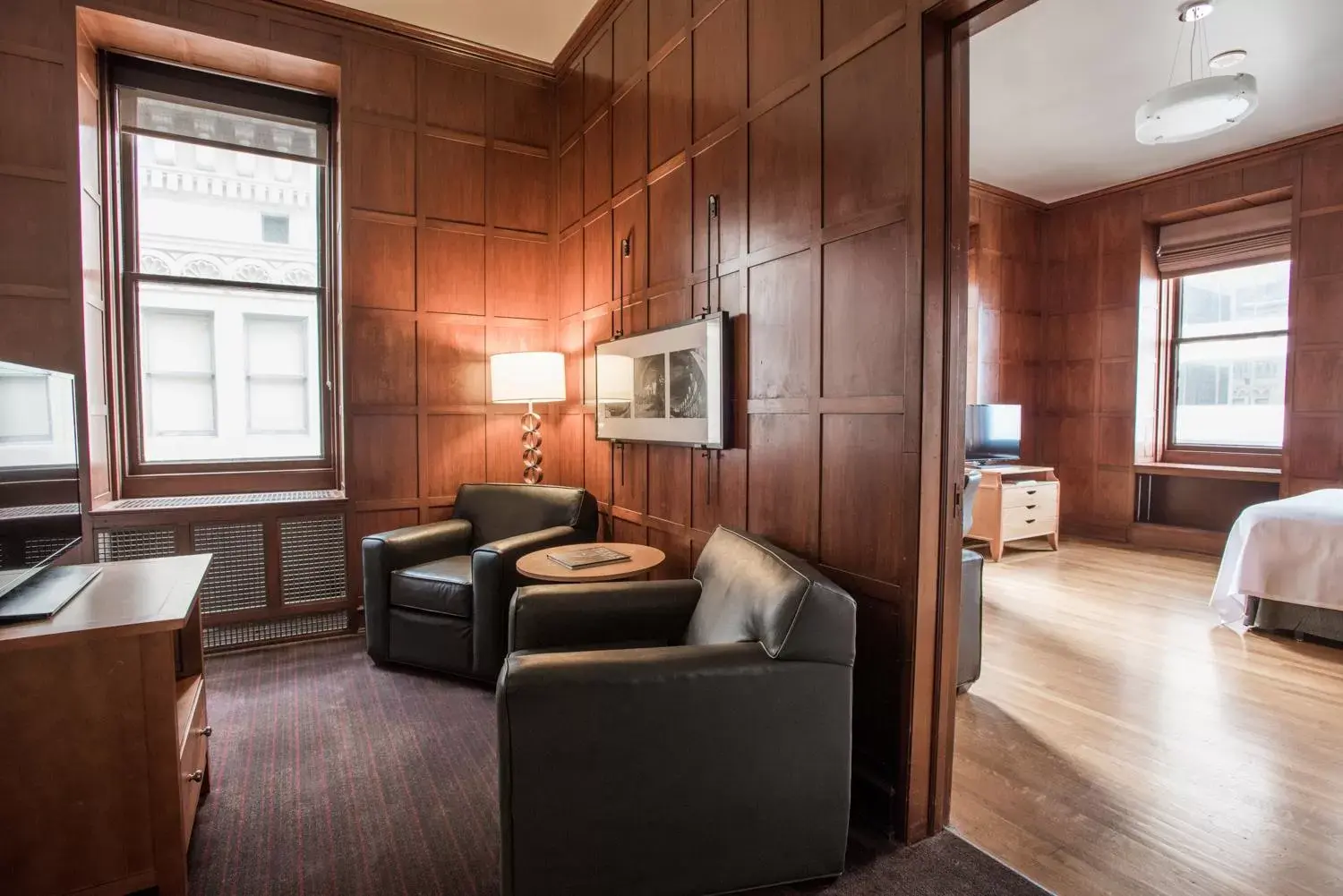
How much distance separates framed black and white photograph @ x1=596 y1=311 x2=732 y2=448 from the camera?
8.78ft

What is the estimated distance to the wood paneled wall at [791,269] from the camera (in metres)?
1.94

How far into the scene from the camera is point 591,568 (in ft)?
8.85

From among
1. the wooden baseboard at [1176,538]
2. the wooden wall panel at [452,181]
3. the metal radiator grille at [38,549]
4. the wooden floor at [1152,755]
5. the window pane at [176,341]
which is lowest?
the wooden floor at [1152,755]

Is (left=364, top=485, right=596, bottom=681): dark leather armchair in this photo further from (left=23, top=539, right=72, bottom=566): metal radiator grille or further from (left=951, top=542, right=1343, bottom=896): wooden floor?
(left=951, top=542, right=1343, bottom=896): wooden floor

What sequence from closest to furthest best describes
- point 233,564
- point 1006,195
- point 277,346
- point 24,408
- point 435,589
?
point 24,408 < point 435,589 < point 233,564 < point 277,346 < point 1006,195

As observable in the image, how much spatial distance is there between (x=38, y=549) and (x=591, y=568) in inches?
66.1

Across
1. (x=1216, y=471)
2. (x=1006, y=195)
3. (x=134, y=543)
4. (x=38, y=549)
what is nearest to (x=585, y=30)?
(x=38, y=549)

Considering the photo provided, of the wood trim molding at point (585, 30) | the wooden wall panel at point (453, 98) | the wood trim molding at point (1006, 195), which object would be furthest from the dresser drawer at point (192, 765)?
the wood trim molding at point (1006, 195)

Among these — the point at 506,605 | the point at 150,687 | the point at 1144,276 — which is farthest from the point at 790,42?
the point at 1144,276

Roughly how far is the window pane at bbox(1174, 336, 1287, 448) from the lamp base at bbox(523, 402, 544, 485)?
19.2 feet

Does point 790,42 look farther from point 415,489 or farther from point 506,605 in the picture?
point 415,489

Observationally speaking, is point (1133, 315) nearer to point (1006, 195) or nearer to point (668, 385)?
point (1006, 195)

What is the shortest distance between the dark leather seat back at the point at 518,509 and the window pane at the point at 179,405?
1477mm

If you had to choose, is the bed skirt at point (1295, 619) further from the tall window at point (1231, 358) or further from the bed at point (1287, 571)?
the tall window at point (1231, 358)
